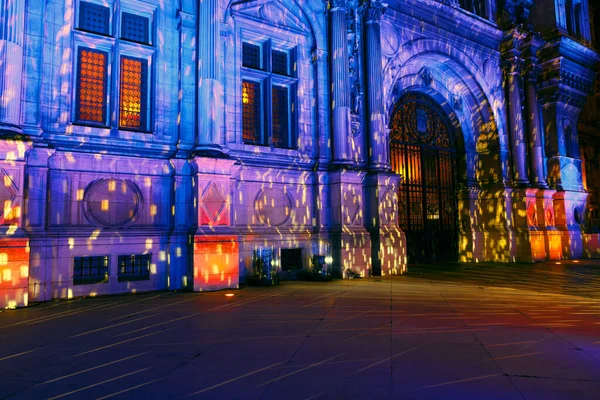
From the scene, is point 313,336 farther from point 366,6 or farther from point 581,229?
point 581,229

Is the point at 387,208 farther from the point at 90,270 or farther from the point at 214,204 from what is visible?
the point at 90,270

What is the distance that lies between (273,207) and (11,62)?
309 inches

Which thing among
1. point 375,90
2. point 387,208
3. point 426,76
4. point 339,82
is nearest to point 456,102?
point 426,76

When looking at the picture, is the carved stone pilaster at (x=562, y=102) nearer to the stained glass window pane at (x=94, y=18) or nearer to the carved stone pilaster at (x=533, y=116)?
the carved stone pilaster at (x=533, y=116)

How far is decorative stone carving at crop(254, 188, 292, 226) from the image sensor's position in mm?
13641

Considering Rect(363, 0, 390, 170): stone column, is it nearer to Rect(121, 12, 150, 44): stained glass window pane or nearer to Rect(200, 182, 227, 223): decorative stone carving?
Rect(200, 182, 227, 223): decorative stone carving

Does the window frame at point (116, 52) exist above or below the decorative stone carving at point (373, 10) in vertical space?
below

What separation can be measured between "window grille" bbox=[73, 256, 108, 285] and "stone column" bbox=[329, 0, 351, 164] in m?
7.91

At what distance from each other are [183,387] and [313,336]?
2412 millimetres

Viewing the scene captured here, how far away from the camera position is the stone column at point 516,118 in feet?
69.9

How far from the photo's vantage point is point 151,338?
616cm

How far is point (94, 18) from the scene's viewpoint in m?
11.7

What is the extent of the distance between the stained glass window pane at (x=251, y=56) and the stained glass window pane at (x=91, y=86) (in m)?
4.40

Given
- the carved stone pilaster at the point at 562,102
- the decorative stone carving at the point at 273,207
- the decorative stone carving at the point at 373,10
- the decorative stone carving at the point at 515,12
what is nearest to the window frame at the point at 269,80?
the decorative stone carving at the point at 273,207
